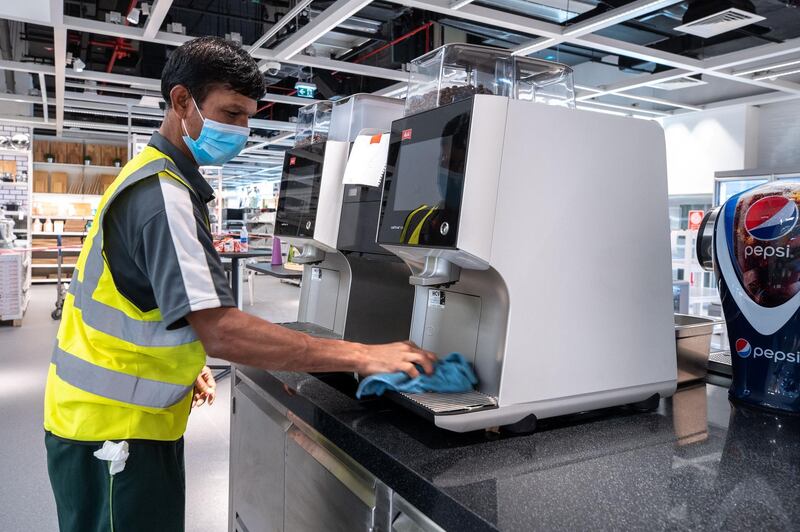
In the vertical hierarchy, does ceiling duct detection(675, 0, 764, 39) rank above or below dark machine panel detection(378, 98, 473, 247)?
above

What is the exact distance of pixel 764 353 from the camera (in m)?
1.31

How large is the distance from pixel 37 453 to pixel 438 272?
3531 millimetres

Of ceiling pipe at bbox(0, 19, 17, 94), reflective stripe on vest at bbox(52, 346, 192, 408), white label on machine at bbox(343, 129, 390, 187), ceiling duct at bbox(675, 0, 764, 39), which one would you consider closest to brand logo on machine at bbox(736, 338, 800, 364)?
white label on machine at bbox(343, 129, 390, 187)

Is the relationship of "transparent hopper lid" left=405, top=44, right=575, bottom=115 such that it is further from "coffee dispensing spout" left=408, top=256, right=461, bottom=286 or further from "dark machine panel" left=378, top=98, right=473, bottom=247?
"coffee dispensing spout" left=408, top=256, right=461, bottom=286

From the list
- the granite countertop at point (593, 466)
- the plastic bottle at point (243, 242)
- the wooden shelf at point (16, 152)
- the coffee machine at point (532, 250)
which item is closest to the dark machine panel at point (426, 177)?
the coffee machine at point (532, 250)

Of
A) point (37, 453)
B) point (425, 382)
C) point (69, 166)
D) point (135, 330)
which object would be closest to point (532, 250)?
point (425, 382)

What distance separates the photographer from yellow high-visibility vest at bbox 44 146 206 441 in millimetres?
1226

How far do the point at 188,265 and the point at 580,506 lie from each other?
75cm

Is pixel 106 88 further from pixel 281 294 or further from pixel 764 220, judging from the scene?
pixel 764 220

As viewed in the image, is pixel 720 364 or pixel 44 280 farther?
pixel 44 280

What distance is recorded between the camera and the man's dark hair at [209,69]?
1293 mm

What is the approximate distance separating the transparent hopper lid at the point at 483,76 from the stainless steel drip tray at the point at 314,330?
0.70 metres

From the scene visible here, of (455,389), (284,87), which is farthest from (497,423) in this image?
(284,87)

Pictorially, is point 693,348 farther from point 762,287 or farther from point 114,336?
point 114,336
